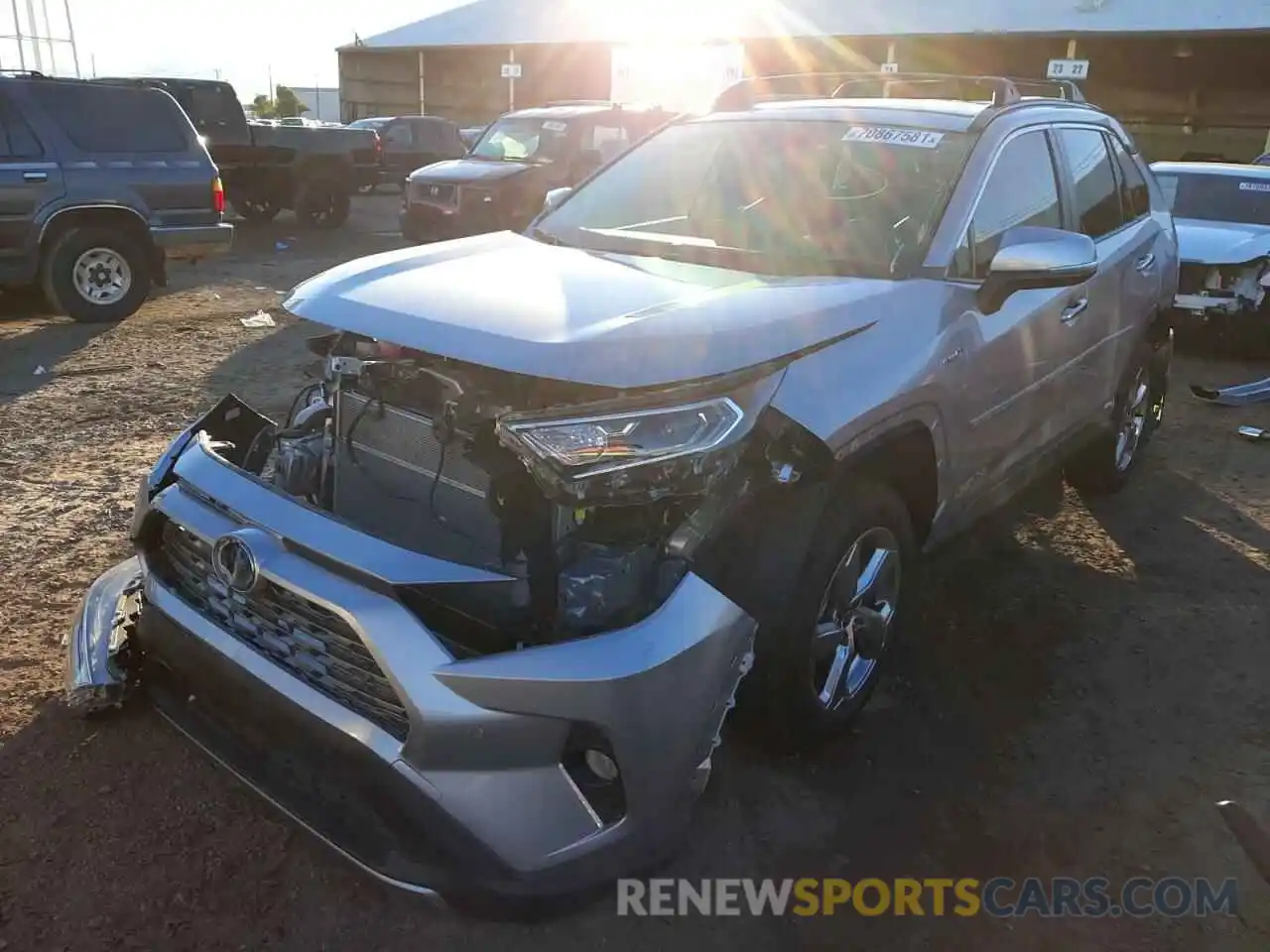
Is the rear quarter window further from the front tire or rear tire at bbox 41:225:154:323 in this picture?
the front tire

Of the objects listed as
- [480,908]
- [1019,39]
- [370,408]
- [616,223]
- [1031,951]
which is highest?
[1019,39]

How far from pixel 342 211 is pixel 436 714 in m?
15.9

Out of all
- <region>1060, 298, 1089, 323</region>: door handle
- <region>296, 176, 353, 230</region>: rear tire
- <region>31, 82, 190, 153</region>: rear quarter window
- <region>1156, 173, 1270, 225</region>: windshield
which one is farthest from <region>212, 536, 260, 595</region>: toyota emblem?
<region>296, 176, 353, 230</region>: rear tire

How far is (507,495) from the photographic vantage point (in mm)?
2473

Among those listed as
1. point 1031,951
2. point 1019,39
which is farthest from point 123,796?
point 1019,39

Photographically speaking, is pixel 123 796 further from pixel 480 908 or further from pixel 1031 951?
pixel 1031 951

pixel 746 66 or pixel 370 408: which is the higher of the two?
pixel 746 66

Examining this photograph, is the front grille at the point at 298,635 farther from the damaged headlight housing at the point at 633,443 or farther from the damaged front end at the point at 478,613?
the damaged headlight housing at the point at 633,443

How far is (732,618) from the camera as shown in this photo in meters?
2.36

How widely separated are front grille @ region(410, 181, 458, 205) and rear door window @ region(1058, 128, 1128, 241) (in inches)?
359

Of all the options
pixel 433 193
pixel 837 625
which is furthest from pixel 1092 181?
pixel 433 193

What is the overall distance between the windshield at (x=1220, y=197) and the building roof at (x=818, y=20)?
13930mm

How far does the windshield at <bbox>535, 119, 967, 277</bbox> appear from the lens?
3469mm

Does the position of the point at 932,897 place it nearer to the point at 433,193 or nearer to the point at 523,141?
the point at 433,193
